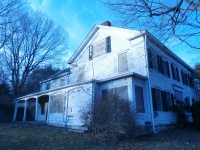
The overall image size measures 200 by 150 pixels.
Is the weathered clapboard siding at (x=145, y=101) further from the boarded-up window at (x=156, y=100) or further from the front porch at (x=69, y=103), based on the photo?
the front porch at (x=69, y=103)

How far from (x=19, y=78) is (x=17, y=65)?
1.96m

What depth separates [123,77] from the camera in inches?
464

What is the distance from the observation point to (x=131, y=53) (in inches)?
534

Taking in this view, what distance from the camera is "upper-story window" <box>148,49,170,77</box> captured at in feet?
44.0

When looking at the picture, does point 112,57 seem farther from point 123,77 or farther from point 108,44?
point 123,77

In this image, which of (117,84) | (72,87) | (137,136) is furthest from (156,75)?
(72,87)

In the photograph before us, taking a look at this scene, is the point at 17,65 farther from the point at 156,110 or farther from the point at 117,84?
the point at 156,110

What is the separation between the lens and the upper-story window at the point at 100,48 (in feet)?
50.9

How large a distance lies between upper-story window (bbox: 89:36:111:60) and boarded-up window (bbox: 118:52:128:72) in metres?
1.41

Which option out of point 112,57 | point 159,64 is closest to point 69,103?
point 112,57

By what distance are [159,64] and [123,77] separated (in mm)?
4317

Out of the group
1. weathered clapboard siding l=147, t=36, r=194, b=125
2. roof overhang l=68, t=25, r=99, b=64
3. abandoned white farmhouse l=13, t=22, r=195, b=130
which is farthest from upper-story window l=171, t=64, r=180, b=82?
roof overhang l=68, t=25, r=99, b=64

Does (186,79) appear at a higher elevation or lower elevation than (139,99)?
higher

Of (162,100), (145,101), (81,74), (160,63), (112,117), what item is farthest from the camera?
(81,74)
